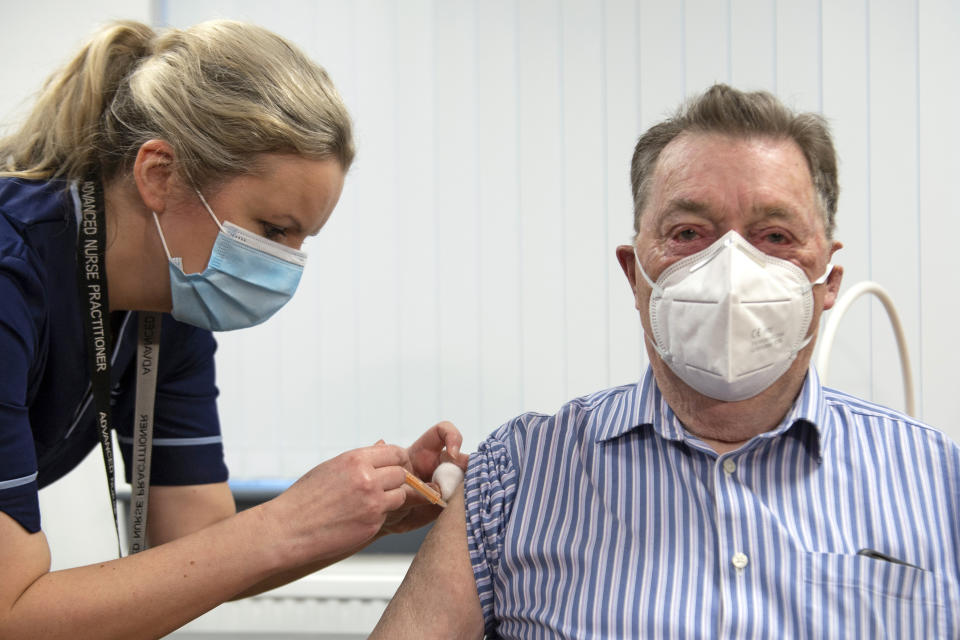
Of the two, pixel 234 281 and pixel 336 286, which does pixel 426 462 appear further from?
pixel 336 286

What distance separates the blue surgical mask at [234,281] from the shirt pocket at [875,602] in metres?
0.97

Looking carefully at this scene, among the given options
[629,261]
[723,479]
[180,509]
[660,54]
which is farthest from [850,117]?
[180,509]

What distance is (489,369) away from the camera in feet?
8.48

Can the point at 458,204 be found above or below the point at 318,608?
above

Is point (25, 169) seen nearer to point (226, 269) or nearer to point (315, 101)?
point (226, 269)

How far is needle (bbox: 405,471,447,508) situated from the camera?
4.47 ft

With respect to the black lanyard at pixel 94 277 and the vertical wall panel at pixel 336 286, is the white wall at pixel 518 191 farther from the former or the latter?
the black lanyard at pixel 94 277

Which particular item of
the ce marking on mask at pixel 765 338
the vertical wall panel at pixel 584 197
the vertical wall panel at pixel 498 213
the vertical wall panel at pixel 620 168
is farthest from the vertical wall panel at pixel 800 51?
the ce marking on mask at pixel 765 338

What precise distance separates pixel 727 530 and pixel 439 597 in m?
0.46

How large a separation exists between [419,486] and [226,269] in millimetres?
486

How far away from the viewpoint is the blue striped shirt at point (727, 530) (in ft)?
3.67

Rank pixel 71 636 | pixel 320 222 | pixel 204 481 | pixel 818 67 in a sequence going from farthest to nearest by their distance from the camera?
pixel 818 67
pixel 204 481
pixel 320 222
pixel 71 636

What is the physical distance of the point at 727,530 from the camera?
1.18 metres

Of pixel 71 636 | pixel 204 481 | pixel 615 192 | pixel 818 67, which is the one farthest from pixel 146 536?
pixel 818 67
